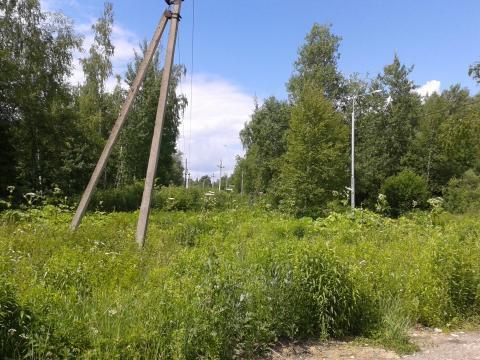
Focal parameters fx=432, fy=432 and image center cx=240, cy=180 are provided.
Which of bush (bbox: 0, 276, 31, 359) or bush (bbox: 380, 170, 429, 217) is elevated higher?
bush (bbox: 380, 170, 429, 217)

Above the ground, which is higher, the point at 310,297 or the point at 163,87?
the point at 163,87

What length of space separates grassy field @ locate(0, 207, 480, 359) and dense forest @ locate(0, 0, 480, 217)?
5911 millimetres

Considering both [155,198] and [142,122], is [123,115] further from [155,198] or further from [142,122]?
[142,122]

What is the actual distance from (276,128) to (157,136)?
1293 inches

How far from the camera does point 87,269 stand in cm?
495

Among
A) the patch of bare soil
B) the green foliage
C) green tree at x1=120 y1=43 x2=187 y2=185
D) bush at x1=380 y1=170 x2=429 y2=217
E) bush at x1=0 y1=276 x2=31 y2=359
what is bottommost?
the patch of bare soil

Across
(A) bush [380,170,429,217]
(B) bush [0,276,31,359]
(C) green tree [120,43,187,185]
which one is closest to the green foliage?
(C) green tree [120,43,187,185]

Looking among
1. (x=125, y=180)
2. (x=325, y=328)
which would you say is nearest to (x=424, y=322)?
(x=325, y=328)

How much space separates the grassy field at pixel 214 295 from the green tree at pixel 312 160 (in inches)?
723

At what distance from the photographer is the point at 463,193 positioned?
125 ft

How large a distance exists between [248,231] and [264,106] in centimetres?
3341

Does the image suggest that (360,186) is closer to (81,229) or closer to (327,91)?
(327,91)

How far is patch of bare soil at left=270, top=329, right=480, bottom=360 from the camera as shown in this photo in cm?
440

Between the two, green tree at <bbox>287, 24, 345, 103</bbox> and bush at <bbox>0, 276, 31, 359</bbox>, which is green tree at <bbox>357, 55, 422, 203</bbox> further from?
bush at <bbox>0, 276, 31, 359</bbox>
